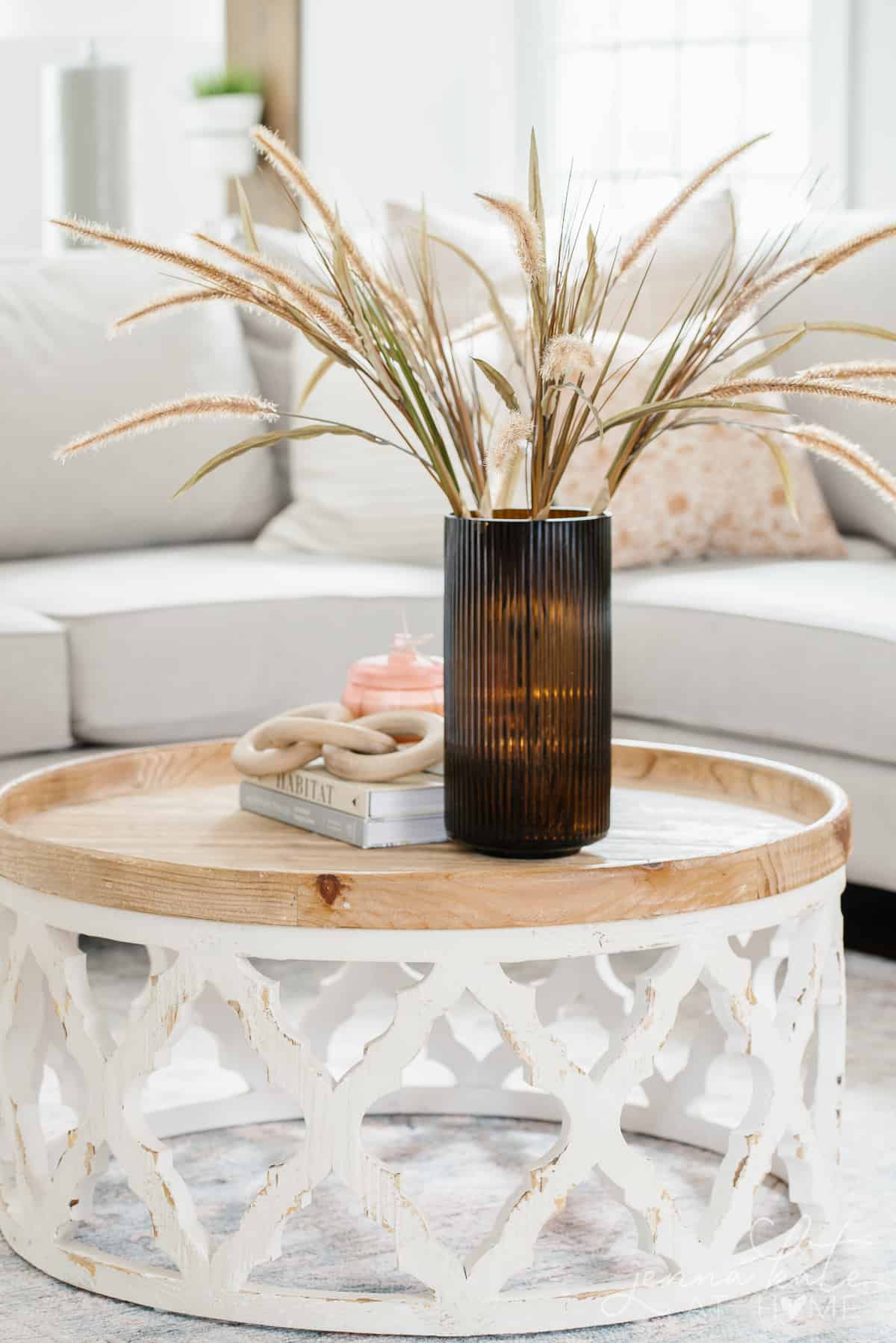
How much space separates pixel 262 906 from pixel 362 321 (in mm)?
461

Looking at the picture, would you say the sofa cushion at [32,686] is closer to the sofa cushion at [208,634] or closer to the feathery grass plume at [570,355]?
the sofa cushion at [208,634]

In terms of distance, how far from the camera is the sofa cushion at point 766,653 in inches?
93.8

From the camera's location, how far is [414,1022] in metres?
1.39

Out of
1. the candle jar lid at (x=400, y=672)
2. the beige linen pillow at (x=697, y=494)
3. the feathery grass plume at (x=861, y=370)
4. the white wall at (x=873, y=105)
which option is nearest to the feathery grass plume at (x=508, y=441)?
the feathery grass plume at (x=861, y=370)

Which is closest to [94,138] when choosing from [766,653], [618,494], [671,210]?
[618,494]

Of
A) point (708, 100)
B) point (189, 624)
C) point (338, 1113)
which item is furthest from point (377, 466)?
point (708, 100)

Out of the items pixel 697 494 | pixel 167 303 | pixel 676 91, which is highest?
pixel 676 91

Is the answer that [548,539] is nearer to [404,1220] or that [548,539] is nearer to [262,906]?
[262,906]

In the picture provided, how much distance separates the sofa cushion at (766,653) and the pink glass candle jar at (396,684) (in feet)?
2.61

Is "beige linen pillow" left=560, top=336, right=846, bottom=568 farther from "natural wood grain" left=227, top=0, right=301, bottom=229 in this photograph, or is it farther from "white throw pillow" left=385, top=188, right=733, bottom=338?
"natural wood grain" left=227, top=0, right=301, bottom=229

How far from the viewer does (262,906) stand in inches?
55.0

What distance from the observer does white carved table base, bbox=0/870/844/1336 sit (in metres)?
1.40

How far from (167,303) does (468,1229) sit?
853 mm

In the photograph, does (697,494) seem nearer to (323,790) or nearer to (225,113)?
(323,790)
